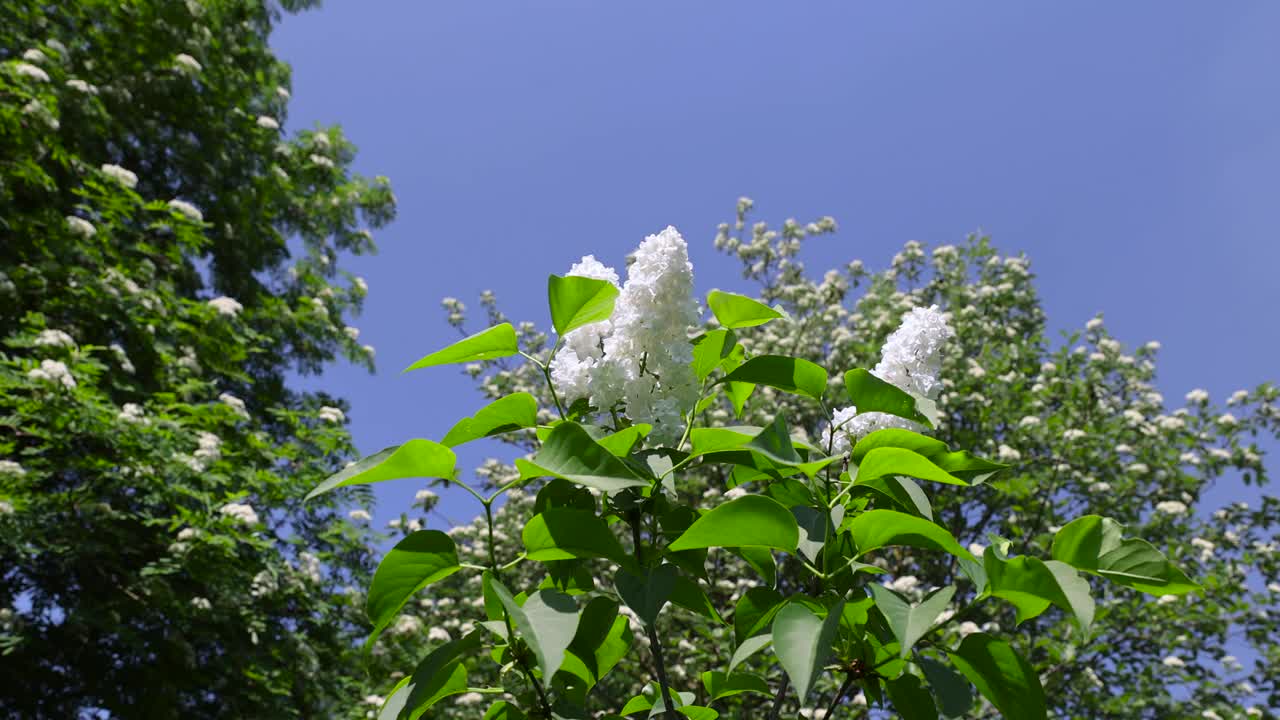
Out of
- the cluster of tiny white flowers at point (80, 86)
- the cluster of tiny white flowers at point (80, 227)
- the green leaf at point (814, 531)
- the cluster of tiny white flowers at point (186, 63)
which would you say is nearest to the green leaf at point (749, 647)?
the green leaf at point (814, 531)

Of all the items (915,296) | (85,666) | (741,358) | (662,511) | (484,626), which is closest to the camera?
(484,626)

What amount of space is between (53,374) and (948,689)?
540 cm

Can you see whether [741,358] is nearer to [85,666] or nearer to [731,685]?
[731,685]

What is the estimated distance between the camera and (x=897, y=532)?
0.81 m

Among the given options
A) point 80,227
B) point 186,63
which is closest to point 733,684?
point 80,227

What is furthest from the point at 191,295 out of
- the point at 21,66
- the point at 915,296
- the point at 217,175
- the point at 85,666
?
the point at 915,296

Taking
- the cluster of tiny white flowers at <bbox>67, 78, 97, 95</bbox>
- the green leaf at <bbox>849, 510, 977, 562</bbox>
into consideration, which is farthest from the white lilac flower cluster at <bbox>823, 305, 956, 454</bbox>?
the cluster of tiny white flowers at <bbox>67, 78, 97, 95</bbox>

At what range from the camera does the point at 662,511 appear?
0.96 metres

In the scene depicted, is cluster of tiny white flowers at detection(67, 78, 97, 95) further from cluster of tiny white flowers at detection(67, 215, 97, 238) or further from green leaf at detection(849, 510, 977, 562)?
green leaf at detection(849, 510, 977, 562)

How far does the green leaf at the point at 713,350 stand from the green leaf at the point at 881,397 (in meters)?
0.15

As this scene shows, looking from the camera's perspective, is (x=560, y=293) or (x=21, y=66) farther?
(x=21, y=66)

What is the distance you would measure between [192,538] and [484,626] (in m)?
5.01

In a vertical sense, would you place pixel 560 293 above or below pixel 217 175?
below

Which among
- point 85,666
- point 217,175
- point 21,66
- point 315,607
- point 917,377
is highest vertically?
point 217,175
